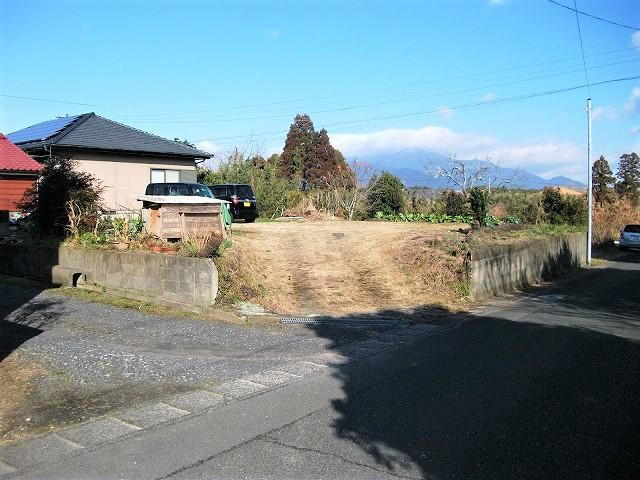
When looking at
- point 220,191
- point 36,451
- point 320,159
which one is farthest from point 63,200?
point 320,159

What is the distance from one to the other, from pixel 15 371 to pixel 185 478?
3612mm

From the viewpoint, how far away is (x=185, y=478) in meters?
3.75

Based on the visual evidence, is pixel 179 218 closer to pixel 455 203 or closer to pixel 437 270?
pixel 437 270

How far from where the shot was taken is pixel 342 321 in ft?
31.1

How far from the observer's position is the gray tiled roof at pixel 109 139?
21797mm

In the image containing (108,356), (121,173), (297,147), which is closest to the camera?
(108,356)

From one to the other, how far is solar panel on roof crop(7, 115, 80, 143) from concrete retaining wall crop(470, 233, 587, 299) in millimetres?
18513

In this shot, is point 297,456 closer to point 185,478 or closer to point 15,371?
point 185,478

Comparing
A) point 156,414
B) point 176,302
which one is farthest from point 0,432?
point 176,302

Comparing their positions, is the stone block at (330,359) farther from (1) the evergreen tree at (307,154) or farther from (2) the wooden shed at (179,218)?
(1) the evergreen tree at (307,154)

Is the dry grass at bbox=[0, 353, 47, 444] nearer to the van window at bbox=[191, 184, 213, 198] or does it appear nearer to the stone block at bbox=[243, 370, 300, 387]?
the stone block at bbox=[243, 370, 300, 387]

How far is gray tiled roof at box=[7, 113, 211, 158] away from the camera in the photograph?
71.5 ft

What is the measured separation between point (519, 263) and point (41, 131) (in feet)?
70.4

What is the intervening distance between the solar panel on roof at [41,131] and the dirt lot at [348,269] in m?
12.8
